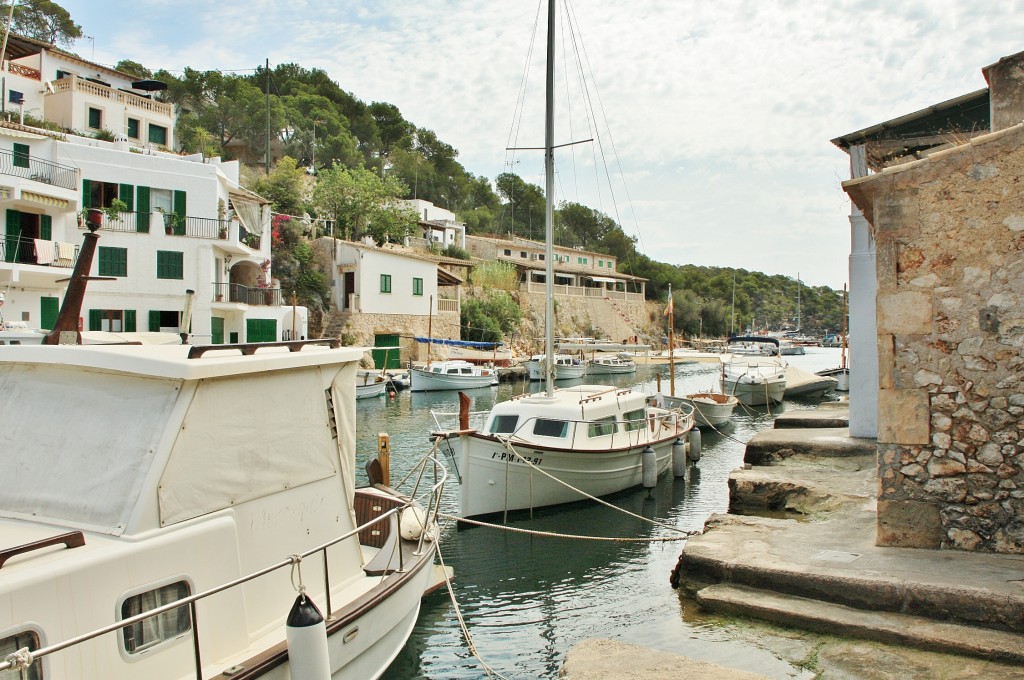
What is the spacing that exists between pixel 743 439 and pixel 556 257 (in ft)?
161

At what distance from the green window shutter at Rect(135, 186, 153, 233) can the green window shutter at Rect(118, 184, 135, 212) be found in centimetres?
16

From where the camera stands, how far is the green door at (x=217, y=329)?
32.9 metres

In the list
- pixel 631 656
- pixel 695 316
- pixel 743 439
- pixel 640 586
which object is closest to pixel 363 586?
pixel 631 656

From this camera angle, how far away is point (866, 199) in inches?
334

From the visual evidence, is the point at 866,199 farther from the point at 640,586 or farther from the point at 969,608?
the point at 640,586

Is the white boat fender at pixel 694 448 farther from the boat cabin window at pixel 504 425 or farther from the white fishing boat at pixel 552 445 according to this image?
the boat cabin window at pixel 504 425

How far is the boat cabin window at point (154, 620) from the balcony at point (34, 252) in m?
23.9

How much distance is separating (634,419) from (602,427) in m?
2.27

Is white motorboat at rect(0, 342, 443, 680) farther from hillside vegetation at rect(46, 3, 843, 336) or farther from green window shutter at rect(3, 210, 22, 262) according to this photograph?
hillside vegetation at rect(46, 3, 843, 336)

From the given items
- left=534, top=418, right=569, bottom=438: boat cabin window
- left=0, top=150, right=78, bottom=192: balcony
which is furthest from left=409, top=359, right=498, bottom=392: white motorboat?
left=534, top=418, right=569, bottom=438: boat cabin window

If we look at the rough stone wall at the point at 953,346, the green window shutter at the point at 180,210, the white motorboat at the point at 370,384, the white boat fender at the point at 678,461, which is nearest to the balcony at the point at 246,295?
the green window shutter at the point at 180,210

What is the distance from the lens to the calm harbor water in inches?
325

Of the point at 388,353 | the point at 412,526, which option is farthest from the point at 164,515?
the point at 388,353

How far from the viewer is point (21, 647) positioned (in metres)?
4.16
